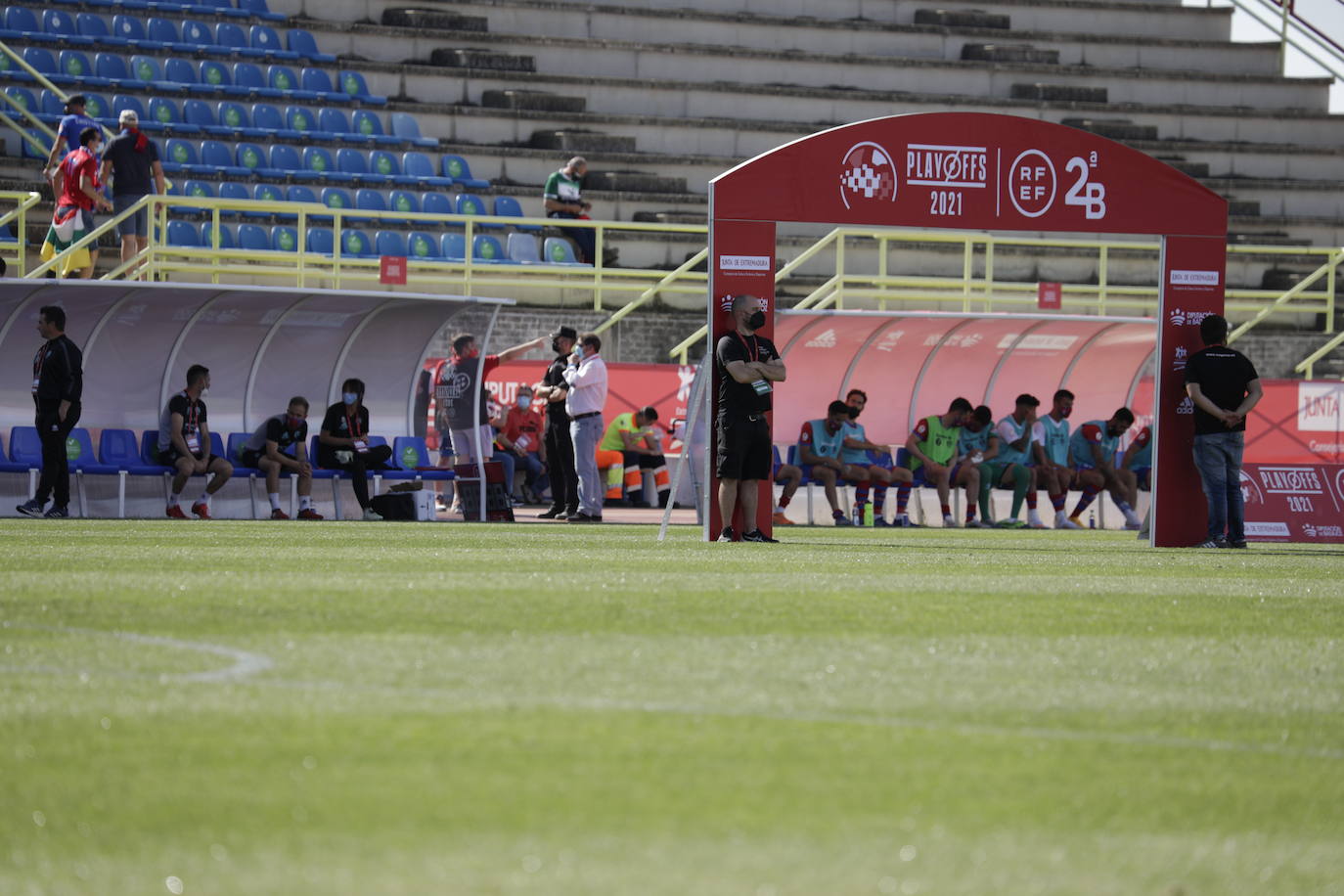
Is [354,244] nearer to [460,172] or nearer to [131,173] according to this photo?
[460,172]

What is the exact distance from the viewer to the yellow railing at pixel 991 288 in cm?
2733

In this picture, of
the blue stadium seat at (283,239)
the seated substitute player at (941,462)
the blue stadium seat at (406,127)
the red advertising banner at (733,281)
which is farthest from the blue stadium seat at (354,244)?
the red advertising banner at (733,281)

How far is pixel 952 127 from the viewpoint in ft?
57.1

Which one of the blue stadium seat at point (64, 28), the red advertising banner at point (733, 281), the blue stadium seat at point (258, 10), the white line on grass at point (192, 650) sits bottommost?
the white line on grass at point (192, 650)

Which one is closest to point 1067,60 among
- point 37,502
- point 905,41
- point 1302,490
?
point 905,41

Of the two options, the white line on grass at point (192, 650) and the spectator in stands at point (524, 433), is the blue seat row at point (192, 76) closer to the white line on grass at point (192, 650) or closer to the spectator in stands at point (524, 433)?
the spectator in stands at point (524, 433)

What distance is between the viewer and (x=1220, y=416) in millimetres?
16812

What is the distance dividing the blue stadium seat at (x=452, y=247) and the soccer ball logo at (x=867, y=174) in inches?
489

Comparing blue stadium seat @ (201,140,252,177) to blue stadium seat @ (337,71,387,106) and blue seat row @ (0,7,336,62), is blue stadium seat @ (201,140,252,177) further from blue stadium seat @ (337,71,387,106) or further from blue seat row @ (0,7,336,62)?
blue stadium seat @ (337,71,387,106)

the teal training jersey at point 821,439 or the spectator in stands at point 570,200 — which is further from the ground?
the spectator in stands at point 570,200

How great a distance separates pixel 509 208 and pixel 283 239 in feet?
13.6

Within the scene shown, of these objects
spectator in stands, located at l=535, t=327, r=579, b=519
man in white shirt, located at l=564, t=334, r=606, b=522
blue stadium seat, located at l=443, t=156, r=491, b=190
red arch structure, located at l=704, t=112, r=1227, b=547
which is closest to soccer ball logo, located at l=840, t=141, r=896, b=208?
red arch structure, located at l=704, t=112, r=1227, b=547

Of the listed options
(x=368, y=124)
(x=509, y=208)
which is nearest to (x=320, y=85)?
(x=368, y=124)

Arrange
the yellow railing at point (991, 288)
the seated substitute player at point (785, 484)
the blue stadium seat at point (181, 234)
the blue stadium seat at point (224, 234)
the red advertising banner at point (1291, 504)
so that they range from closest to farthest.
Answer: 1. the red advertising banner at point (1291, 504)
2. the seated substitute player at point (785, 484)
3. the blue stadium seat at point (181, 234)
4. the yellow railing at point (991, 288)
5. the blue stadium seat at point (224, 234)
